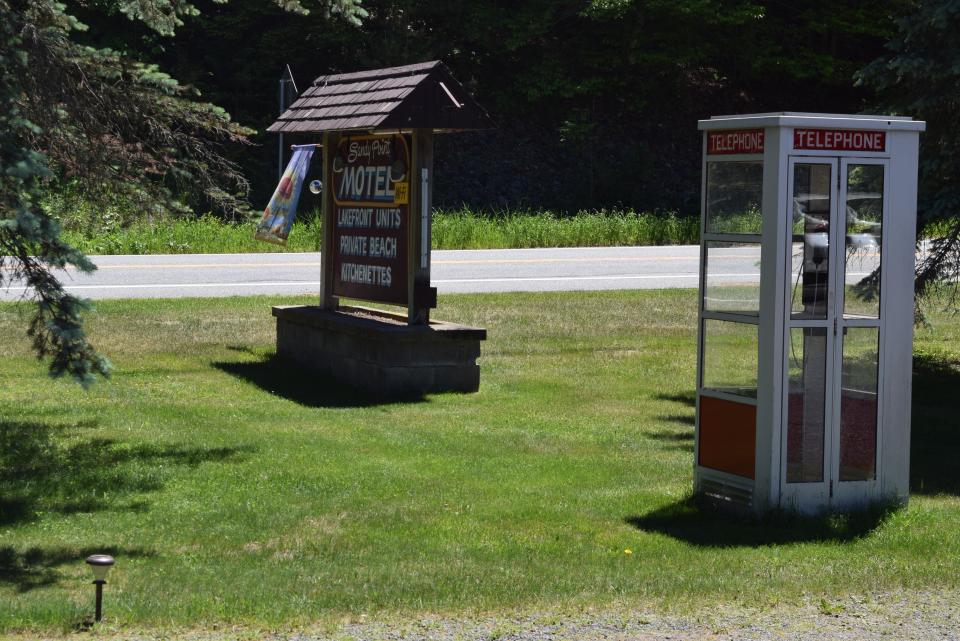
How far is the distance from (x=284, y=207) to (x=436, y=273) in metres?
9.01

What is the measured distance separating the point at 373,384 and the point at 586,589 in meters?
6.82

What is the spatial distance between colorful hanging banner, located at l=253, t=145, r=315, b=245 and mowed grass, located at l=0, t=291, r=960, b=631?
143 cm

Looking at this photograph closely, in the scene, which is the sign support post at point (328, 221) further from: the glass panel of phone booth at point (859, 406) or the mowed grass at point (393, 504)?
the glass panel of phone booth at point (859, 406)

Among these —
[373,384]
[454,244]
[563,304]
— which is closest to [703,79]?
[454,244]

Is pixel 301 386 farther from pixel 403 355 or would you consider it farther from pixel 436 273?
pixel 436 273

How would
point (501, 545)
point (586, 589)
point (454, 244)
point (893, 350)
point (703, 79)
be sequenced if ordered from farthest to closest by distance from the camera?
1. point (703, 79)
2. point (454, 244)
3. point (893, 350)
4. point (501, 545)
5. point (586, 589)

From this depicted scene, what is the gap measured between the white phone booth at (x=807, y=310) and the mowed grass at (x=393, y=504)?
0.34 metres

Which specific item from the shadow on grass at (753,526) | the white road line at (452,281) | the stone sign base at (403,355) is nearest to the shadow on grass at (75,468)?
the stone sign base at (403,355)

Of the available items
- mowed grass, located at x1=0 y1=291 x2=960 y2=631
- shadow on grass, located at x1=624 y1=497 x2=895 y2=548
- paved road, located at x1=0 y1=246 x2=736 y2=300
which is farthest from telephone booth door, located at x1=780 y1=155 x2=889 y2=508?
paved road, located at x1=0 y1=246 x2=736 y2=300

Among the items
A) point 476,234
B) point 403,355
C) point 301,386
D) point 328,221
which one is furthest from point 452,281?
point 403,355

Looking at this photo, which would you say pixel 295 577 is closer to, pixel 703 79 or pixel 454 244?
pixel 454 244

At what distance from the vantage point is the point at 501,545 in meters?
7.73

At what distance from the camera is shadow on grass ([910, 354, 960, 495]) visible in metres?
10.0

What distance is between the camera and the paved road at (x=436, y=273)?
21891 millimetres
